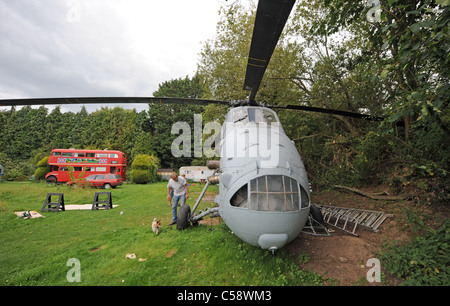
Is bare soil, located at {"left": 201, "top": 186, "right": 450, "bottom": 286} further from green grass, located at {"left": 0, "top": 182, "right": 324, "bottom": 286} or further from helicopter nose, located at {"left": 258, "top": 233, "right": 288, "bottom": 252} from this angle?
helicopter nose, located at {"left": 258, "top": 233, "right": 288, "bottom": 252}

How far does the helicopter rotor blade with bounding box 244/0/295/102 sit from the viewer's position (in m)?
2.43

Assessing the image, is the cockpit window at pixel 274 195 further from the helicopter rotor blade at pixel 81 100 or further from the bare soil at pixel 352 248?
the helicopter rotor blade at pixel 81 100

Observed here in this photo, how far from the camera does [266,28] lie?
9.20 feet

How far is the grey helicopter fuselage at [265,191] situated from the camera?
2.86 metres

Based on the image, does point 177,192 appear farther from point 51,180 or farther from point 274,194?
point 51,180

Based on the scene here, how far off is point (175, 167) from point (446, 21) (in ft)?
A: 129

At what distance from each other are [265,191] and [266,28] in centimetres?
230

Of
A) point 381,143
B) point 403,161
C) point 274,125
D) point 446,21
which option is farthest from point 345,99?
point 446,21

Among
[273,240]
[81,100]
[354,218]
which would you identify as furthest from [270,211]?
[81,100]

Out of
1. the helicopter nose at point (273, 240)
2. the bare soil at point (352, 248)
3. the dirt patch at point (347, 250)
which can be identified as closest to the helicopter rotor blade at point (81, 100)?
the helicopter nose at point (273, 240)

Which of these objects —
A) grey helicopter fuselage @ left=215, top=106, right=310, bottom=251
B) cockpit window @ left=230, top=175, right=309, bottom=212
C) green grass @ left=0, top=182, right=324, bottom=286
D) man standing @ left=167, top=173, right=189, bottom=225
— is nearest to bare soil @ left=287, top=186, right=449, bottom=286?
green grass @ left=0, top=182, right=324, bottom=286

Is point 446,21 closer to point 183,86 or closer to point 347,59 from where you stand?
point 347,59

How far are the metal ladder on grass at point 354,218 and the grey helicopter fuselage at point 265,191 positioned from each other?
3315 mm

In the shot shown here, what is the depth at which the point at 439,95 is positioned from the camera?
2877mm
